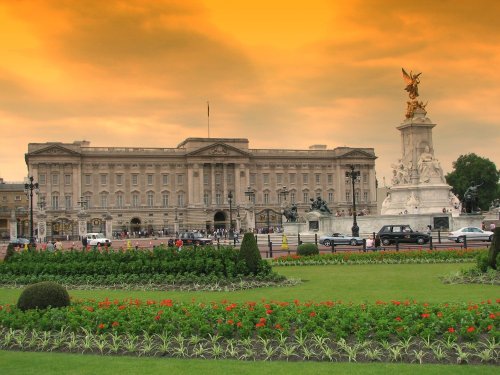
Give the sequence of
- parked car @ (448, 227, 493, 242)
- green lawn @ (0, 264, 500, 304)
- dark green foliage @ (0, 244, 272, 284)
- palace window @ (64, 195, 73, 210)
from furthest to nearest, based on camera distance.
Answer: palace window @ (64, 195, 73, 210), parked car @ (448, 227, 493, 242), dark green foliage @ (0, 244, 272, 284), green lawn @ (0, 264, 500, 304)

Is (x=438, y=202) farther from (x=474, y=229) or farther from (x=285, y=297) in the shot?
(x=285, y=297)

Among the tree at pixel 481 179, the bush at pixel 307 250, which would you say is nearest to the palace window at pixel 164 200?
the tree at pixel 481 179

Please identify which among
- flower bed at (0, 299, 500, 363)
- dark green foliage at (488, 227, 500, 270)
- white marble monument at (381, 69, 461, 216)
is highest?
white marble monument at (381, 69, 461, 216)

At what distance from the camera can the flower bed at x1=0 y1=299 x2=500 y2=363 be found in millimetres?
10375

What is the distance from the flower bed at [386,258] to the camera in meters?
27.0

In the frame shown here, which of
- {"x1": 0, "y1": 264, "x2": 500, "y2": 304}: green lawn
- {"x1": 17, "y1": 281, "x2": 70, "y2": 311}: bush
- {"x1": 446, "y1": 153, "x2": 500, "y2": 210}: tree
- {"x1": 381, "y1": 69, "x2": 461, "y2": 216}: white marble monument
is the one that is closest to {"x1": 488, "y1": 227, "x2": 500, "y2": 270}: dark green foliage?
{"x1": 0, "y1": 264, "x2": 500, "y2": 304}: green lawn

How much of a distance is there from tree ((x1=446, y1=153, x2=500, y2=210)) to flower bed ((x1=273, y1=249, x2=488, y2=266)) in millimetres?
81708

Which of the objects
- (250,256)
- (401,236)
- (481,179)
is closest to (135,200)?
(481,179)

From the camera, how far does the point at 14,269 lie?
2312cm

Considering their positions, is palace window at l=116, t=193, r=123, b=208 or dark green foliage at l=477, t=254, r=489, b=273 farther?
palace window at l=116, t=193, r=123, b=208

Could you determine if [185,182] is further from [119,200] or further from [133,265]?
[133,265]

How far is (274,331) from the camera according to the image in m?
11.2

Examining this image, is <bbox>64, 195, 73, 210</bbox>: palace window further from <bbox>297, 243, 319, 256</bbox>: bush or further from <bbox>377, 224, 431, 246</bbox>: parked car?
<bbox>297, 243, 319, 256</bbox>: bush

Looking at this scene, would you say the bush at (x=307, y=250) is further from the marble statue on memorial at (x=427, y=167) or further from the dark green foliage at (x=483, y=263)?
the marble statue on memorial at (x=427, y=167)
